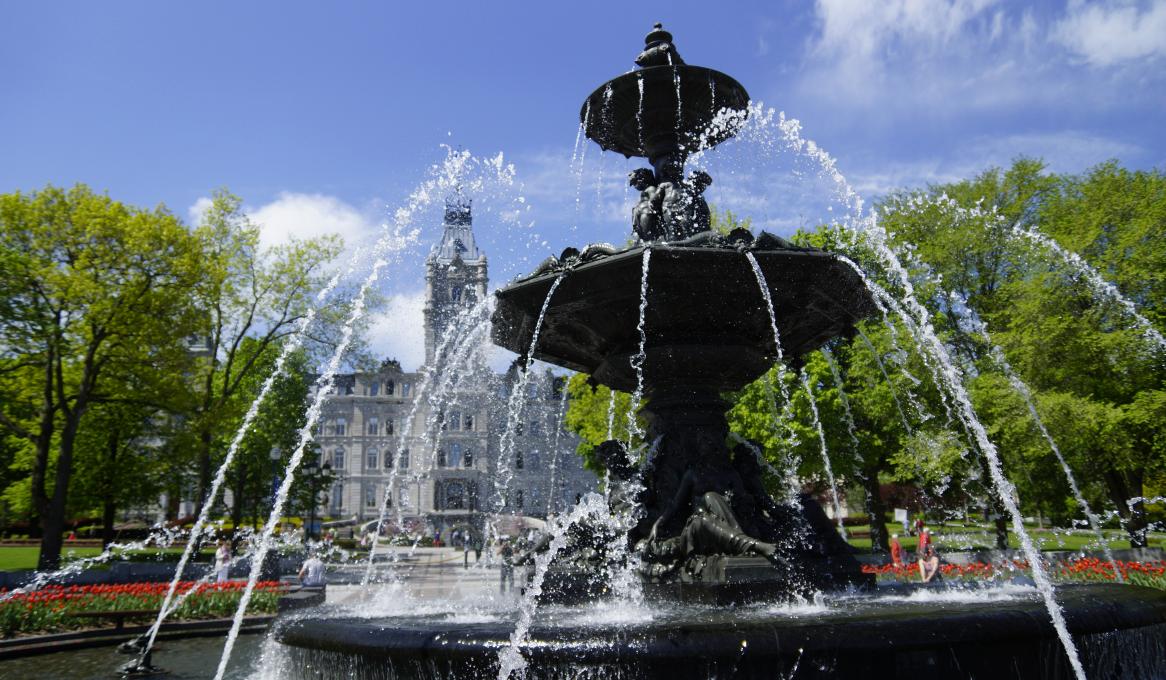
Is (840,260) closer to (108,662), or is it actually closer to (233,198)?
(108,662)

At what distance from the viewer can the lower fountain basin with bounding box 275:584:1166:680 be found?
3.70 metres

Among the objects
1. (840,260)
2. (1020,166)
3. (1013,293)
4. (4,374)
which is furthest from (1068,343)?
(4,374)

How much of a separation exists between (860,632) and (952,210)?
1076 inches

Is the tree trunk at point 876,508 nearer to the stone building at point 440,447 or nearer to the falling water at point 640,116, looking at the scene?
the falling water at point 640,116

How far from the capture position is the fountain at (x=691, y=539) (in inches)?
150

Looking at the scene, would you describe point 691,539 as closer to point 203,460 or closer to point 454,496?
point 203,460

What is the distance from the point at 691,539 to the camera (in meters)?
6.01

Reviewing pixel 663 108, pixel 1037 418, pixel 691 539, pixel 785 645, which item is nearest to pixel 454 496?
pixel 1037 418

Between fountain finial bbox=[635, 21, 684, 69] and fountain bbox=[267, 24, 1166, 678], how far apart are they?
2 centimetres

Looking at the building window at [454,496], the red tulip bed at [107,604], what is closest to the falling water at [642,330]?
the red tulip bed at [107,604]

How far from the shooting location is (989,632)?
3.96 meters

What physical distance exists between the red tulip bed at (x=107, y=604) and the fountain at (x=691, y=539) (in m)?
7.41

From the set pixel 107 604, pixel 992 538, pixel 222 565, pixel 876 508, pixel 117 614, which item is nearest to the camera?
pixel 117 614

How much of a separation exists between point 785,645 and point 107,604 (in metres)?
12.0
